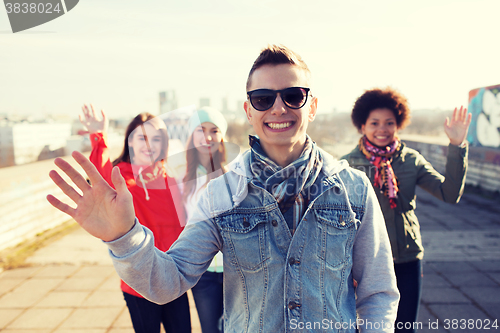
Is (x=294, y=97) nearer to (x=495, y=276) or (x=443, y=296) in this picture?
(x=443, y=296)

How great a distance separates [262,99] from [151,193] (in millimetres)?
1332

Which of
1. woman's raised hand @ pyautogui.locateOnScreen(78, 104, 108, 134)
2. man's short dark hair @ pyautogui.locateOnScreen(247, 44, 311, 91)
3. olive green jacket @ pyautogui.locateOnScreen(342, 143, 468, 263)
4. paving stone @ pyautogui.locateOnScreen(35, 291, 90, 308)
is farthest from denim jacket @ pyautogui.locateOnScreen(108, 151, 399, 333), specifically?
paving stone @ pyautogui.locateOnScreen(35, 291, 90, 308)

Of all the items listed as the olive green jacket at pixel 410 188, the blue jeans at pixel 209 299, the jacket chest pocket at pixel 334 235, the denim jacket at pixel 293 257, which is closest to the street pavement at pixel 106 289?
the blue jeans at pixel 209 299

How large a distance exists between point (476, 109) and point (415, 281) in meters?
9.71

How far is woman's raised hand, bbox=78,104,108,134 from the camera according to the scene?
7.81 feet

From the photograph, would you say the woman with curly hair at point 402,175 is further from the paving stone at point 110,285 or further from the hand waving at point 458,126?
the paving stone at point 110,285

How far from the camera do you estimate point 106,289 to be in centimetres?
368

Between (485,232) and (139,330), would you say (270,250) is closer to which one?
(139,330)

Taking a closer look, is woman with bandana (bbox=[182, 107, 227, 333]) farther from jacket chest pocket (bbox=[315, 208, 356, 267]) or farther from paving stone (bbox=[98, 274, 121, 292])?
paving stone (bbox=[98, 274, 121, 292])

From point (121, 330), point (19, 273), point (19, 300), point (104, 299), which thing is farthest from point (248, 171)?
point (19, 273)

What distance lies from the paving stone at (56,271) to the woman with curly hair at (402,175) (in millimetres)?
3758

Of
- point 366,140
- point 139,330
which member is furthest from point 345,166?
point 139,330

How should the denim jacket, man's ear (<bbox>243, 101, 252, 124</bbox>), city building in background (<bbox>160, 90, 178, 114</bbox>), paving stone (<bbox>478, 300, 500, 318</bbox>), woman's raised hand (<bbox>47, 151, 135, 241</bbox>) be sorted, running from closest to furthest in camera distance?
woman's raised hand (<bbox>47, 151, 135, 241</bbox>), the denim jacket, man's ear (<bbox>243, 101, 252, 124</bbox>), city building in background (<bbox>160, 90, 178, 114</bbox>), paving stone (<bbox>478, 300, 500, 318</bbox>)

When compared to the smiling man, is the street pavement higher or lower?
lower
